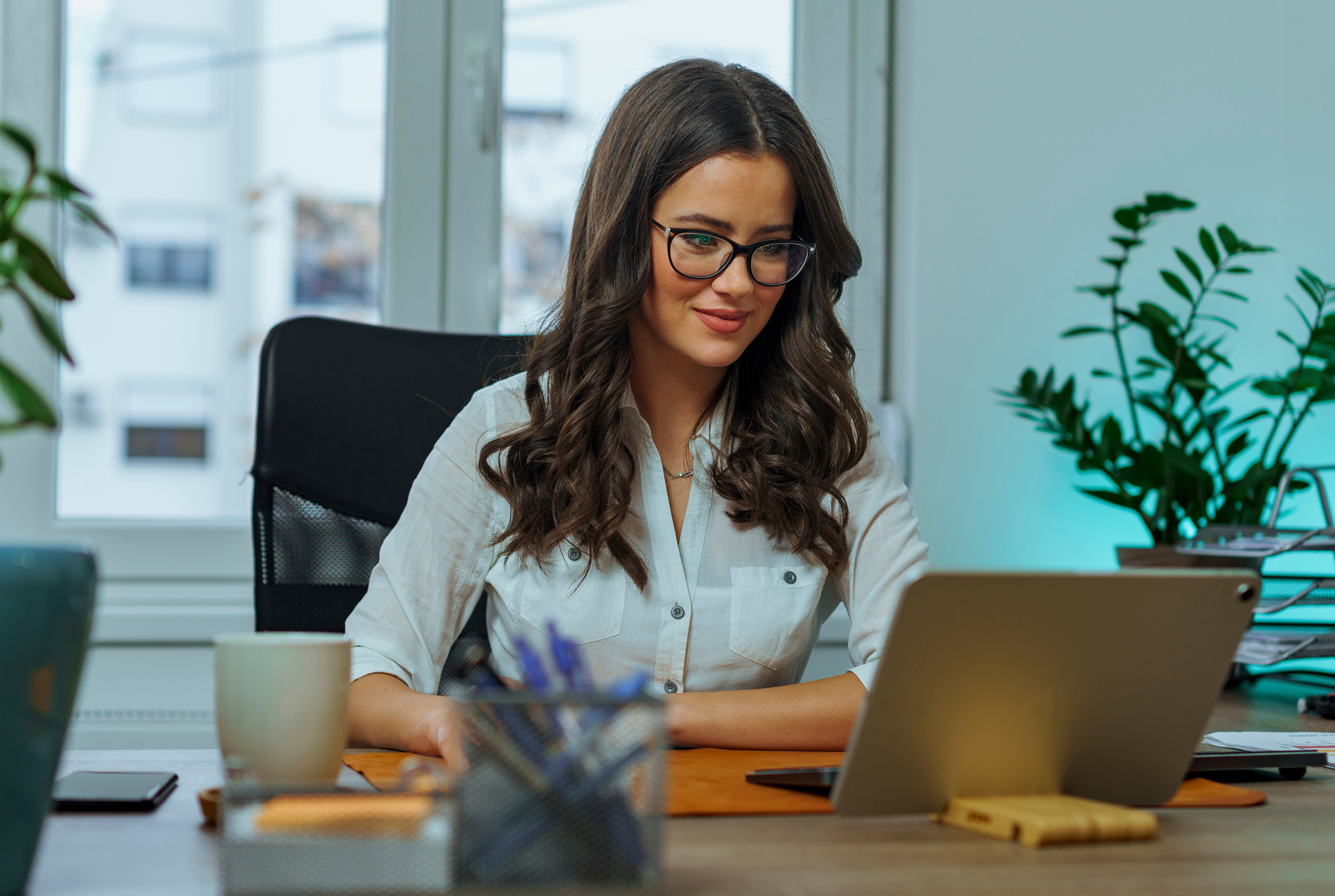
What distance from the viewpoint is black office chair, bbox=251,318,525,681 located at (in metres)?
1.34

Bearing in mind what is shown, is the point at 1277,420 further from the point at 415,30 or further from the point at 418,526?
the point at 415,30

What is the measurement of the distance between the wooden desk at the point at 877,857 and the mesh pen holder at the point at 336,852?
75mm

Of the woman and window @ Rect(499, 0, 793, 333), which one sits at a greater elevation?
window @ Rect(499, 0, 793, 333)

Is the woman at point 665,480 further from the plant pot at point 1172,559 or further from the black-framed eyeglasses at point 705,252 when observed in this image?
the plant pot at point 1172,559

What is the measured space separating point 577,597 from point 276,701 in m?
Result: 0.64

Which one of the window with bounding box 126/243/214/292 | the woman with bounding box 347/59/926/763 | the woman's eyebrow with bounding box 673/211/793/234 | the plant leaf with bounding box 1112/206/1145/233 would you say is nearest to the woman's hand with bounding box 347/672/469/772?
the woman with bounding box 347/59/926/763

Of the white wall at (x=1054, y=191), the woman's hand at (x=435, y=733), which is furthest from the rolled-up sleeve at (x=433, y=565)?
the white wall at (x=1054, y=191)

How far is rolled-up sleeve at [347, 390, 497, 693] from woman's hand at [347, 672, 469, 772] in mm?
73

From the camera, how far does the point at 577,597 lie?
1272 millimetres

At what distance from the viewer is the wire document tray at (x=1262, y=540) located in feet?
5.07

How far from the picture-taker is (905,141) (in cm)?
232

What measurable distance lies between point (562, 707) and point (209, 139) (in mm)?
2059

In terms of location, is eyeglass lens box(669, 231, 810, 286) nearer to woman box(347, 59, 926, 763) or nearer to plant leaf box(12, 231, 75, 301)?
woman box(347, 59, 926, 763)

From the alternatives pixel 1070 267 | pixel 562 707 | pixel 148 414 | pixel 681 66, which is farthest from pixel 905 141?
pixel 562 707
